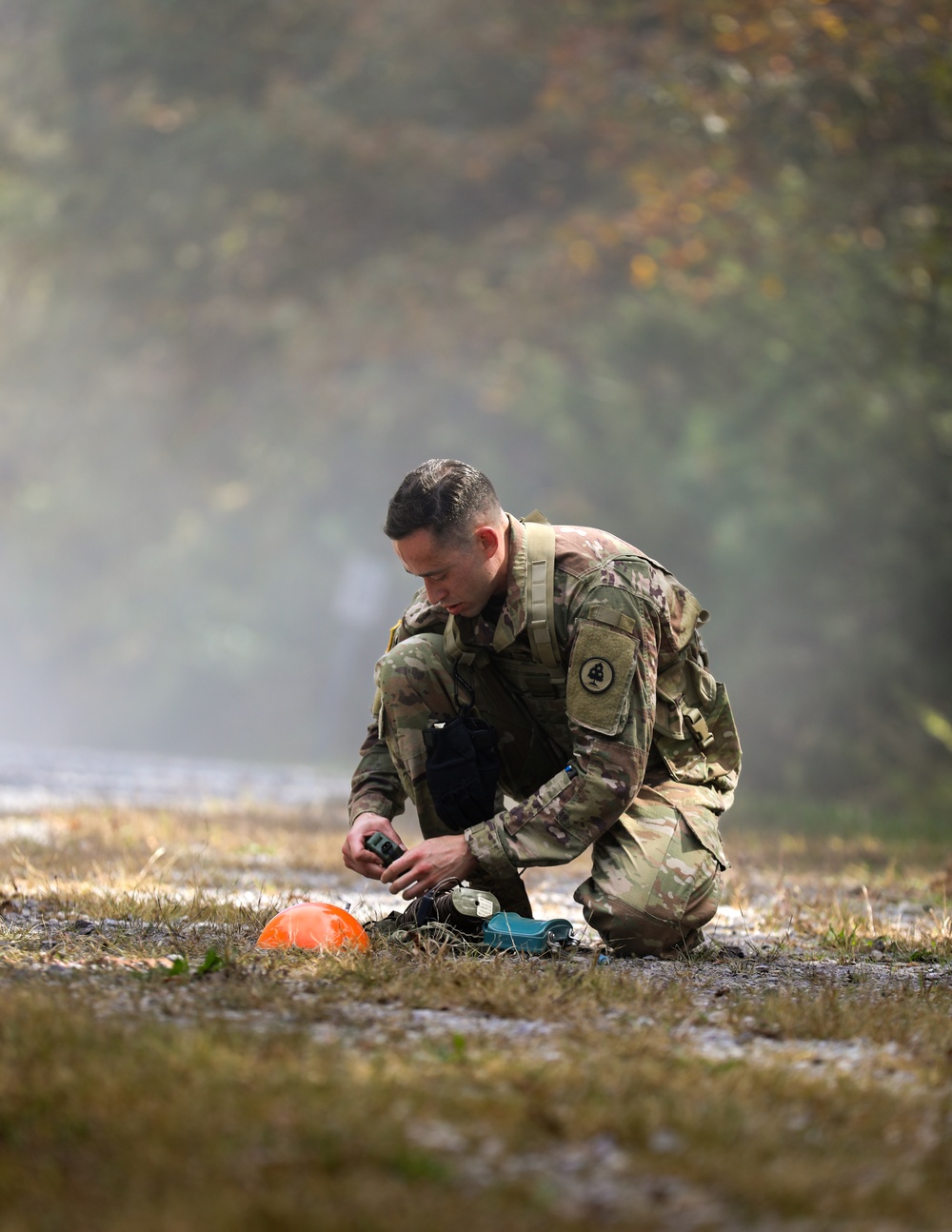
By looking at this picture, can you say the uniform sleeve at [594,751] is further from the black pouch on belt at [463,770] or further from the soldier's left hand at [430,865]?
the black pouch on belt at [463,770]

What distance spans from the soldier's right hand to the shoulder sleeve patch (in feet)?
2.17

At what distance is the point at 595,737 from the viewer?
3.79 m

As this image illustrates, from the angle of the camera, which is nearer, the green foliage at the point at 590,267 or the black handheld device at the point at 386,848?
the black handheld device at the point at 386,848

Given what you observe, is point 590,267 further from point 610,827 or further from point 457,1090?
point 457,1090

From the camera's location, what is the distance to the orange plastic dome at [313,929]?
366cm

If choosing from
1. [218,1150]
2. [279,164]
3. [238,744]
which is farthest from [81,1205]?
[238,744]

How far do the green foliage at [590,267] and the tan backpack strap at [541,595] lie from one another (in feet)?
22.0

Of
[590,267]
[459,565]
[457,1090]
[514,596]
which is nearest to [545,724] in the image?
[514,596]

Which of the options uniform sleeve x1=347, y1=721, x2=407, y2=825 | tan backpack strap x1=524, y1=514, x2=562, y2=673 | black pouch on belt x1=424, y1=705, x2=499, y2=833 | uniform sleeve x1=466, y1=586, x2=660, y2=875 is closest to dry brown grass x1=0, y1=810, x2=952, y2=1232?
uniform sleeve x1=466, y1=586, x2=660, y2=875

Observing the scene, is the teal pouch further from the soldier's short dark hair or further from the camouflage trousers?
the soldier's short dark hair

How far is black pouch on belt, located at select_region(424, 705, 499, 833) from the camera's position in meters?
4.09

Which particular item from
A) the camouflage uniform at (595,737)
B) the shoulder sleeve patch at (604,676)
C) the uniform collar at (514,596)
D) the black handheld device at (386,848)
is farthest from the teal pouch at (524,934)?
the uniform collar at (514,596)

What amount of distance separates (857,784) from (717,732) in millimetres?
8701

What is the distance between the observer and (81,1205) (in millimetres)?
1744
